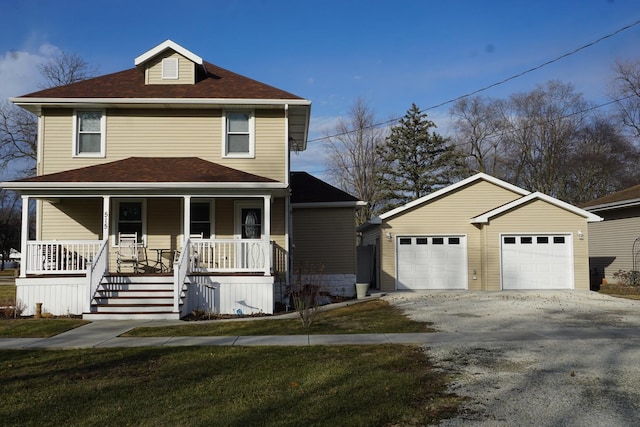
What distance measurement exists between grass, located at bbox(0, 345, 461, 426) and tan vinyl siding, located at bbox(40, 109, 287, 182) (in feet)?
28.5

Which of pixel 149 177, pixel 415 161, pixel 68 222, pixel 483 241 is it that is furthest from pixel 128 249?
pixel 415 161

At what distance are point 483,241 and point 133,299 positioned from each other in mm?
12624

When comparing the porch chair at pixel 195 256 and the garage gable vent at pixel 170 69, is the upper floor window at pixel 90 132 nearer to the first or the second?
the garage gable vent at pixel 170 69

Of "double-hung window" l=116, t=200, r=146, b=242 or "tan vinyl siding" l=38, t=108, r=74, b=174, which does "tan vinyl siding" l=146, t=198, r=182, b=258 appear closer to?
"double-hung window" l=116, t=200, r=146, b=242

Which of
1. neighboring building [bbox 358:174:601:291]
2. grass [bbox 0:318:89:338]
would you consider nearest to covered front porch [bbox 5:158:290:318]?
grass [bbox 0:318:89:338]

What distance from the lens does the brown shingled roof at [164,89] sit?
1647 cm

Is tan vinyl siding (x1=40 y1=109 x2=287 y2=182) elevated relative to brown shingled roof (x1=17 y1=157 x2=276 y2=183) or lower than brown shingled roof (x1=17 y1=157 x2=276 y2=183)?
elevated

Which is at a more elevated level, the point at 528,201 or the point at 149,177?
the point at 149,177

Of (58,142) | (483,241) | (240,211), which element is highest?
(58,142)

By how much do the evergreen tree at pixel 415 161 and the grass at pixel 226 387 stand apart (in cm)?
3261

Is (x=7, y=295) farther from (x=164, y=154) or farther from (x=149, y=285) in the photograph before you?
(x=149, y=285)

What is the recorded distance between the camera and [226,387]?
6.47 meters

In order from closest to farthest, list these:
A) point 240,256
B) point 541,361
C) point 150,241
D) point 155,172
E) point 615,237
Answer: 1. point 541,361
2. point 240,256
3. point 155,172
4. point 150,241
5. point 615,237

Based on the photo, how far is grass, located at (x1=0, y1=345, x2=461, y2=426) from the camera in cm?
535
